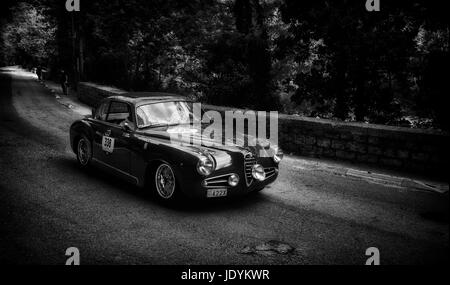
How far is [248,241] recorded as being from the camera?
4.25m

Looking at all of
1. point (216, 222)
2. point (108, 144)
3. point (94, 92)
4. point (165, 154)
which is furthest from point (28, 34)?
point (216, 222)

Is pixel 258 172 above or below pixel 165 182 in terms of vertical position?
above

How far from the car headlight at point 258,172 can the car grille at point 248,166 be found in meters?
0.06

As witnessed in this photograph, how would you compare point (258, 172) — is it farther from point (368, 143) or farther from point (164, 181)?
point (368, 143)

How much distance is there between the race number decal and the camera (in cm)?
614

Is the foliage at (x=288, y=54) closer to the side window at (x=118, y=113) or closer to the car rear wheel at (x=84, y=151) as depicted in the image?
the side window at (x=118, y=113)

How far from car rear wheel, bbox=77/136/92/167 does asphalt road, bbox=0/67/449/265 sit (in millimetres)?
230

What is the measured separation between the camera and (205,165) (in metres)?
4.84

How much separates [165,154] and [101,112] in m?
2.39

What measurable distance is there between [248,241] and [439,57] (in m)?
7.20

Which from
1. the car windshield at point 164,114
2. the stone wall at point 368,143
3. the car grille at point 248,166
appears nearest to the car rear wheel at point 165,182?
the car windshield at point 164,114

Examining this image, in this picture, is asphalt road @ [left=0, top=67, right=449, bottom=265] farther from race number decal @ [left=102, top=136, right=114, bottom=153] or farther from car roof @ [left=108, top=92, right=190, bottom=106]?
car roof @ [left=108, top=92, right=190, bottom=106]

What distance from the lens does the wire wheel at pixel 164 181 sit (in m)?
5.22
